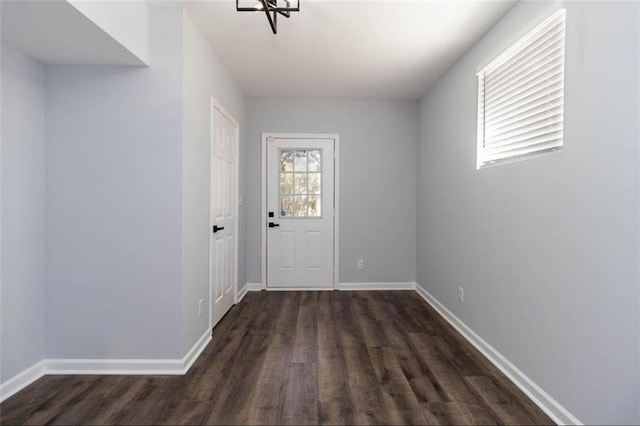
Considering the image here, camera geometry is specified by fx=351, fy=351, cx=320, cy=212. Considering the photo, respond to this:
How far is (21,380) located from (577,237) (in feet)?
11.2

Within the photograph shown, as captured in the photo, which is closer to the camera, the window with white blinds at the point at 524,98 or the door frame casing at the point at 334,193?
the window with white blinds at the point at 524,98

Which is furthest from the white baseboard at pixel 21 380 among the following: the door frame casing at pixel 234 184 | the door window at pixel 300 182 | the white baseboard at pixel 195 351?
the door window at pixel 300 182

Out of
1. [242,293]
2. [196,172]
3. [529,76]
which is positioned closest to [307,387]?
[196,172]

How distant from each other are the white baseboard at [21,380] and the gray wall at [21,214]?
0.04 meters

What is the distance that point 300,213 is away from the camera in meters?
4.77

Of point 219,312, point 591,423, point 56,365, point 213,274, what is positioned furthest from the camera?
point 219,312

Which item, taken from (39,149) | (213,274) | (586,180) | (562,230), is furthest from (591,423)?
(39,149)

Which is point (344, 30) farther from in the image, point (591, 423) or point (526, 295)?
point (591, 423)

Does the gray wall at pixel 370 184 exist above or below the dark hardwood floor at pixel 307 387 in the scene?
above

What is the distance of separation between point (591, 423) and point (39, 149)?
3.59m

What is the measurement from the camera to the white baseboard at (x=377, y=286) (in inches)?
188

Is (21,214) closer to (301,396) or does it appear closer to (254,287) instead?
(301,396)

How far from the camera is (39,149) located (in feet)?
7.82

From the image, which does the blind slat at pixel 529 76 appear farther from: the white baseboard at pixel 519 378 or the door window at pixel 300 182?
the door window at pixel 300 182
